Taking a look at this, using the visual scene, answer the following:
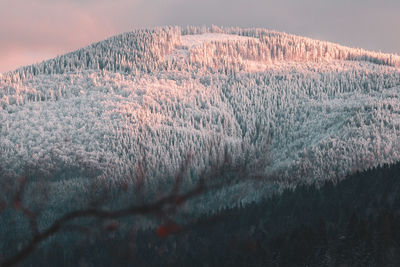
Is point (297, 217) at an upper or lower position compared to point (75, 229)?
lower

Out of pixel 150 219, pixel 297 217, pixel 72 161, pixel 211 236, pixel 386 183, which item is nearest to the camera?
pixel 150 219

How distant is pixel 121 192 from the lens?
673cm

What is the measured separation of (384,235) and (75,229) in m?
103

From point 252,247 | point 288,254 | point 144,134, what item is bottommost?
point 288,254

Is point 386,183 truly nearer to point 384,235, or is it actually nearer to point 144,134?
point 384,235

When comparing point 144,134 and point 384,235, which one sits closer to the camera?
point 144,134

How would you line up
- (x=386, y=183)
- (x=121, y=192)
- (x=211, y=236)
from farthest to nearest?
(x=386, y=183) → (x=211, y=236) → (x=121, y=192)

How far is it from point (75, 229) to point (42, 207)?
0.51 m

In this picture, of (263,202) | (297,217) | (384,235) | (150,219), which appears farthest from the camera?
(263,202)

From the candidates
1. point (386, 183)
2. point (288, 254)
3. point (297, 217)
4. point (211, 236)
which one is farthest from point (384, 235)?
point (386, 183)

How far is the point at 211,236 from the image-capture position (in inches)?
5079

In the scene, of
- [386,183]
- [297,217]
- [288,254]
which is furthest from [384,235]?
[386,183]

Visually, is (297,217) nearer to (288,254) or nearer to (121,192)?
(288,254)

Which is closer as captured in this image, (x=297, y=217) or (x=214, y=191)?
(x=214, y=191)
